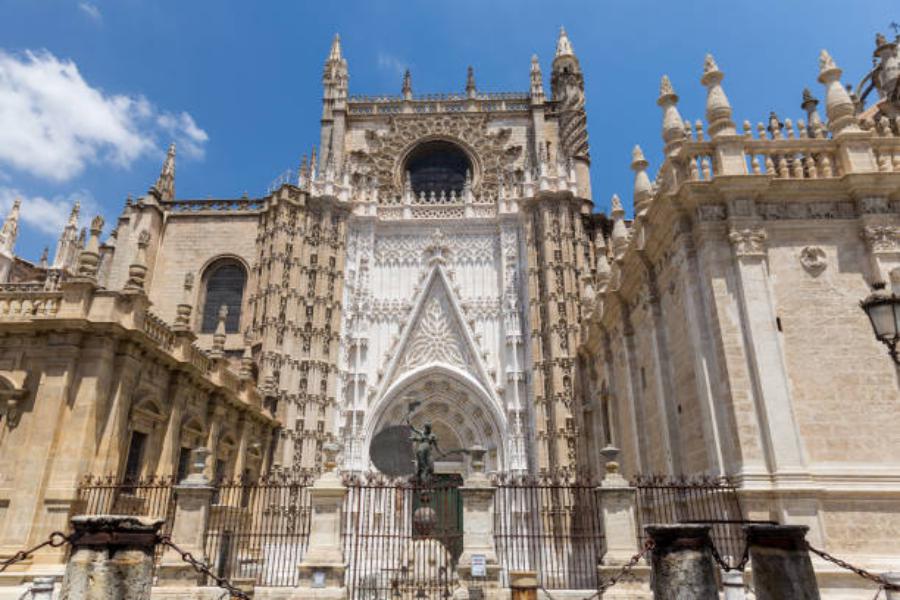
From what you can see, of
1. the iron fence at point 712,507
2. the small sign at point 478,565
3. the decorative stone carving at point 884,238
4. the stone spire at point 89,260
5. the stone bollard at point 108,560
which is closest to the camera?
the stone bollard at point 108,560

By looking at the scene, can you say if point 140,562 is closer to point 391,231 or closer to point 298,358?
point 298,358

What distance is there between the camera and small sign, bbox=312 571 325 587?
1001 cm

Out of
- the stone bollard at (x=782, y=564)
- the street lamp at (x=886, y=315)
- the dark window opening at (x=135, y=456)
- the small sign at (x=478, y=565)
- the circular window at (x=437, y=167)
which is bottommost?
the small sign at (x=478, y=565)

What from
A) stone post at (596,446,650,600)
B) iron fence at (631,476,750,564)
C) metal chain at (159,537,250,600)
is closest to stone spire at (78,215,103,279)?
metal chain at (159,537,250,600)

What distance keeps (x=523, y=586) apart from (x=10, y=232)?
28.7 metres

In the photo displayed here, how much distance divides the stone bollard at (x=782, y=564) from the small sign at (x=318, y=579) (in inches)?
286

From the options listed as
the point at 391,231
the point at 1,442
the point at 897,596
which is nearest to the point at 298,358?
the point at 391,231

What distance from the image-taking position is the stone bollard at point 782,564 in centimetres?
502

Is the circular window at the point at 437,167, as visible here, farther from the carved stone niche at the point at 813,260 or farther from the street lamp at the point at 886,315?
the street lamp at the point at 886,315

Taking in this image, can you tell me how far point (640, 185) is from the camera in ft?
50.5

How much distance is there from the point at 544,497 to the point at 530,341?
652 centimetres

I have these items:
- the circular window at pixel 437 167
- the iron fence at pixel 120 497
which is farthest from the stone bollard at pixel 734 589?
the circular window at pixel 437 167

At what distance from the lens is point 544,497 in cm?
2233

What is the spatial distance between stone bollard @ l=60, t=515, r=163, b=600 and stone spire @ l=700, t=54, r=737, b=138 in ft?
38.1
